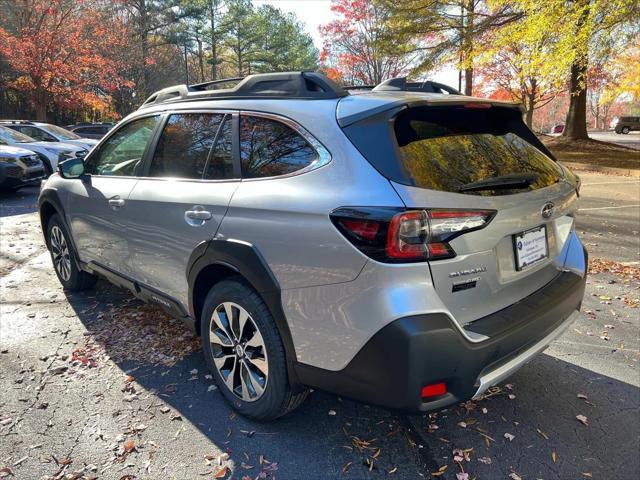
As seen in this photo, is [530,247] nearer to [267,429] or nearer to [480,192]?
[480,192]

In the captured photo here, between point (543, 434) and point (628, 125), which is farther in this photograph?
point (628, 125)

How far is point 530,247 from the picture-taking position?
2.31m

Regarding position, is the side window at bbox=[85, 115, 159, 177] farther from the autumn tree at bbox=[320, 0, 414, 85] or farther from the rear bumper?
Result: the autumn tree at bbox=[320, 0, 414, 85]

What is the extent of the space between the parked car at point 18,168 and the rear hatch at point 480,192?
10.1 meters

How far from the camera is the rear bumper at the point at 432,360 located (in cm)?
187

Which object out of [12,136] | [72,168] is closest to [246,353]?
[72,168]

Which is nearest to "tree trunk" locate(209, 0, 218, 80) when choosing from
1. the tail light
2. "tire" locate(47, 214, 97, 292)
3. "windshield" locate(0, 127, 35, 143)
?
"windshield" locate(0, 127, 35, 143)

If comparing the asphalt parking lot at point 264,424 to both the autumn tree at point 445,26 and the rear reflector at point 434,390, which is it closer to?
the rear reflector at point 434,390

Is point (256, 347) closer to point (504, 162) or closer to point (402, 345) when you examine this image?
point (402, 345)

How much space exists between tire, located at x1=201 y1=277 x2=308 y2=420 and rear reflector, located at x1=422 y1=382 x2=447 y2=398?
2.38 ft

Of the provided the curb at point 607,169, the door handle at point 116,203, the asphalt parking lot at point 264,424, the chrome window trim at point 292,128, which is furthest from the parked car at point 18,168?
the curb at point 607,169

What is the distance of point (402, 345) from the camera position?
1.86 m

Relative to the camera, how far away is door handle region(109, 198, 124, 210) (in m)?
3.34

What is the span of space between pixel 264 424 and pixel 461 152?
1798 mm
